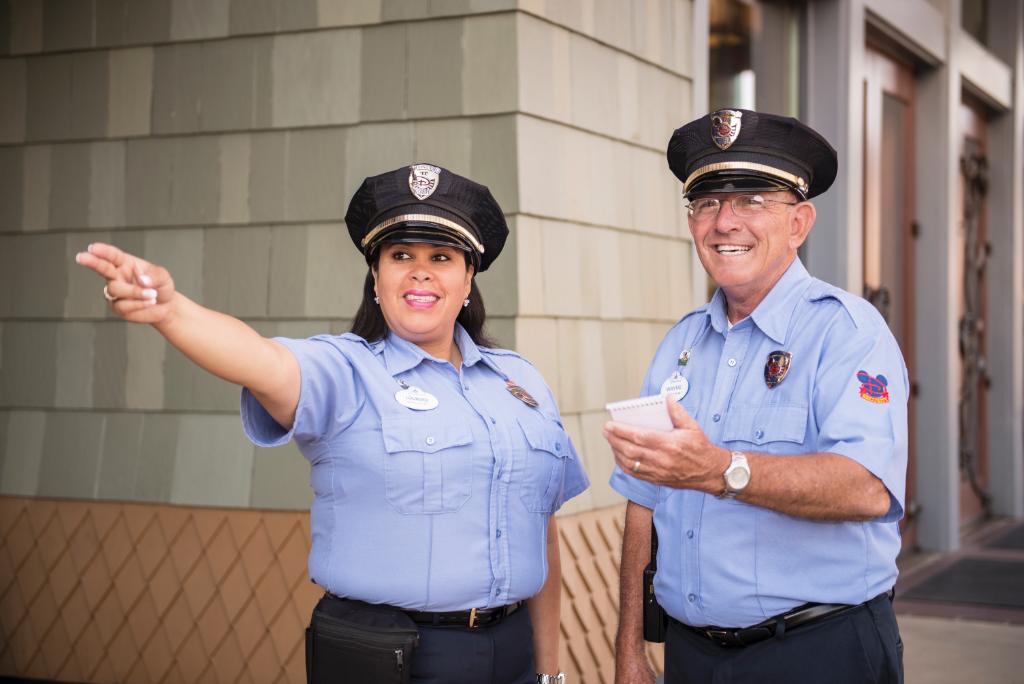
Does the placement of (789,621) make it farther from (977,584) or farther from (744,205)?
(977,584)

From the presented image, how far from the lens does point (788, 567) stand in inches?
83.8

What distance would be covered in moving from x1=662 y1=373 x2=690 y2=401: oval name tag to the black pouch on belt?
25.7 inches

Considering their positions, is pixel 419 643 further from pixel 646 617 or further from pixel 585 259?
pixel 585 259

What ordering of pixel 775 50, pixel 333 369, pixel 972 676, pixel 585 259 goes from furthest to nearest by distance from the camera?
pixel 775 50 < pixel 972 676 < pixel 585 259 < pixel 333 369

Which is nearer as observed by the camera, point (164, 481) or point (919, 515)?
point (164, 481)

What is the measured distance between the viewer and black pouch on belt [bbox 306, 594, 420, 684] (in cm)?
212

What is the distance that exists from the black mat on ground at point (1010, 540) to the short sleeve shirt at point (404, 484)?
5.81 meters

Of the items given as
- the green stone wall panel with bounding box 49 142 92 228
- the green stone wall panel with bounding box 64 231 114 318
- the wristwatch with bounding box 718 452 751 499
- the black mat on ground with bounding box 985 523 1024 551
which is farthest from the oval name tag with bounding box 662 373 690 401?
the black mat on ground with bounding box 985 523 1024 551

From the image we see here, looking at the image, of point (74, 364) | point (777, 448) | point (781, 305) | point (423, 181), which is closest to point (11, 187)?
point (74, 364)

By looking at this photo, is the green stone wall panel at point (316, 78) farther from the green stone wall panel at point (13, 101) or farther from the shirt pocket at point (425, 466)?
the shirt pocket at point (425, 466)

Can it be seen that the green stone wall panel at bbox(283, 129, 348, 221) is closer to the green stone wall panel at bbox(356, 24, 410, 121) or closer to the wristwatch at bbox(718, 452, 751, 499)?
the green stone wall panel at bbox(356, 24, 410, 121)

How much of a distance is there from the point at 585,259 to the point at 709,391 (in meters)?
1.57

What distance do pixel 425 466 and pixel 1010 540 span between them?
6354mm

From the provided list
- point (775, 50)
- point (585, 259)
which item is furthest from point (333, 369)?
point (775, 50)
